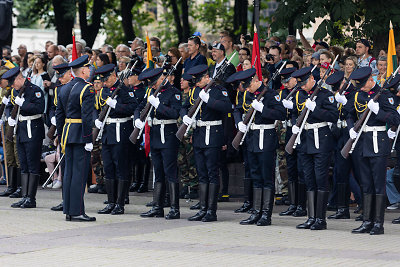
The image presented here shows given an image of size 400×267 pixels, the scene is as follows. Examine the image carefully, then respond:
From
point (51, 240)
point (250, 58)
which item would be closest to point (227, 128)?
point (250, 58)

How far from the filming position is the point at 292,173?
510 inches

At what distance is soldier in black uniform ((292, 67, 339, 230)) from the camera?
11305mm

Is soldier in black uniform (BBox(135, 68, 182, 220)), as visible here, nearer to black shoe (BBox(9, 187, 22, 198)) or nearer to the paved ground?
the paved ground

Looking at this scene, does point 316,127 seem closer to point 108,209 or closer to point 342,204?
point 342,204

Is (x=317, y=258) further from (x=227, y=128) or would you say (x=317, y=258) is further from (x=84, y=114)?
(x=227, y=128)

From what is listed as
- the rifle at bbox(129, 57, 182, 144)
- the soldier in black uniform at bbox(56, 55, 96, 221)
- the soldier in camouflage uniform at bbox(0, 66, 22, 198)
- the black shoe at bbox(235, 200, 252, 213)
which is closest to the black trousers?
the soldier in black uniform at bbox(56, 55, 96, 221)

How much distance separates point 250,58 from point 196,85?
2685mm

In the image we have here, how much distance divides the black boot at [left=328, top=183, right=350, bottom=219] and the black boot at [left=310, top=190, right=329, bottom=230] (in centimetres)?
124

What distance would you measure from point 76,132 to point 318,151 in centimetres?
320

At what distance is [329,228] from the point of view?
11.6 m

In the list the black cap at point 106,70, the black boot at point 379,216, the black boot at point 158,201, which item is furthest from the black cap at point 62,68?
the black boot at point 379,216

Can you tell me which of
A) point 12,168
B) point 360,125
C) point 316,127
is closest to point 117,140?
point 316,127

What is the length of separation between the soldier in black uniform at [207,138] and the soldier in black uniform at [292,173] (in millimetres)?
1080

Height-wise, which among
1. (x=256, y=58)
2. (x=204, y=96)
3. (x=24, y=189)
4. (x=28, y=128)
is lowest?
(x=24, y=189)
